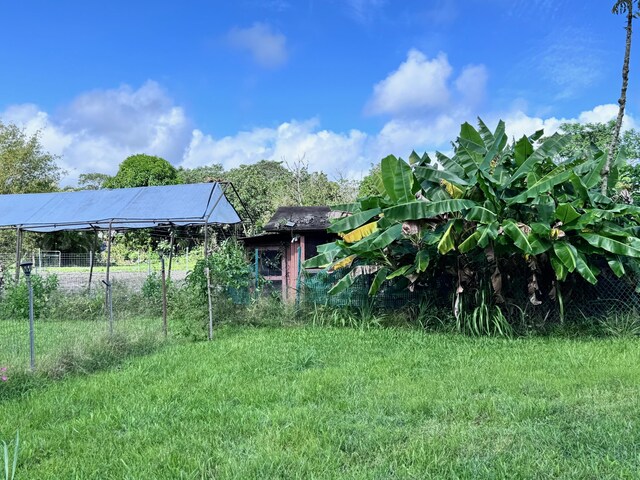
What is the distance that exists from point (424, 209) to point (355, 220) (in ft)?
4.83

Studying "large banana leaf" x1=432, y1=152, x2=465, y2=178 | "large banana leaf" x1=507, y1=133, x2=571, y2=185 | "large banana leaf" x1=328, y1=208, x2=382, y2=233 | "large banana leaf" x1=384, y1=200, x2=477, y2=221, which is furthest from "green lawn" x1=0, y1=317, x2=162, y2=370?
"large banana leaf" x1=507, y1=133, x2=571, y2=185

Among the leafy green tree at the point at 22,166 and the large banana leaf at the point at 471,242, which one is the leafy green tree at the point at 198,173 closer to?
the leafy green tree at the point at 22,166

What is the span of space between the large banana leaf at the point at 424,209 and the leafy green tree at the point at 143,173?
90.2ft

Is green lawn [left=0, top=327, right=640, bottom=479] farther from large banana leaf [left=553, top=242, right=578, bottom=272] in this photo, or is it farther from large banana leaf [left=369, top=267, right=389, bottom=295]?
large banana leaf [left=369, top=267, right=389, bottom=295]

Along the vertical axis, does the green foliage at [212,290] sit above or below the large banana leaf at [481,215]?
below

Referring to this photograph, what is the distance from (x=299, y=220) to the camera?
12.8 meters

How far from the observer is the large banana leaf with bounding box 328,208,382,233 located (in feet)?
29.9

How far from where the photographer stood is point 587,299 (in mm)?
8859

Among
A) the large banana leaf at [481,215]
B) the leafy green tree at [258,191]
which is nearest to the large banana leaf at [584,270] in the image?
the large banana leaf at [481,215]

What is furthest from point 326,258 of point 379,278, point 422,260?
point 422,260

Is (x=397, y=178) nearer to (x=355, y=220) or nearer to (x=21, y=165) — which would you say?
(x=355, y=220)

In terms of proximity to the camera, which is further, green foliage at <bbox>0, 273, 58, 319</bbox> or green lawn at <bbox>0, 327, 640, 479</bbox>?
green foliage at <bbox>0, 273, 58, 319</bbox>

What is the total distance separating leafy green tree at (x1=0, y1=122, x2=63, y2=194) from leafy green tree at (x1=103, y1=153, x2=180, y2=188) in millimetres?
5557

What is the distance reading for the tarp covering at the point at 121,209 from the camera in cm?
1273
